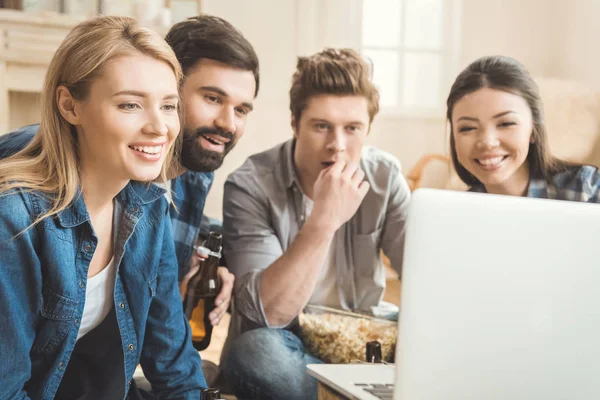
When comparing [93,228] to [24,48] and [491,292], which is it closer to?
[491,292]

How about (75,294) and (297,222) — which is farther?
(297,222)

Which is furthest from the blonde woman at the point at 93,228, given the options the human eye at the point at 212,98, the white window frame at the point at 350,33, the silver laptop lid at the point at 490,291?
the white window frame at the point at 350,33

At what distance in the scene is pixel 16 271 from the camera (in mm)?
1081

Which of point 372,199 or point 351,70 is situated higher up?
point 351,70

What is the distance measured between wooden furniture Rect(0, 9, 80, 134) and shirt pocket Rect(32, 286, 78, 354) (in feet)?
7.28

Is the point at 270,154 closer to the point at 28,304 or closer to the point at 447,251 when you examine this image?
the point at 28,304

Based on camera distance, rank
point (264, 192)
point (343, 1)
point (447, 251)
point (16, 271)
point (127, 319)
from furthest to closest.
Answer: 1. point (343, 1)
2. point (264, 192)
3. point (127, 319)
4. point (16, 271)
5. point (447, 251)

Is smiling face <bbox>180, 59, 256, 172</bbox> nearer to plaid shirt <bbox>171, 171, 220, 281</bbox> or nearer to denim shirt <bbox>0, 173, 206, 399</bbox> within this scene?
plaid shirt <bbox>171, 171, 220, 281</bbox>

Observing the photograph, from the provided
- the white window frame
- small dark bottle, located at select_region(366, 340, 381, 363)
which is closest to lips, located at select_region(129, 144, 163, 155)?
small dark bottle, located at select_region(366, 340, 381, 363)

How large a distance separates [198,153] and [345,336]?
474 millimetres

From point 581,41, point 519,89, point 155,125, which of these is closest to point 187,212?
point 155,125

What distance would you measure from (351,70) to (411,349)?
3.33 ft

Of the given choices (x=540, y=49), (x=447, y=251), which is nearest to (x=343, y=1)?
(x=540, y=49)

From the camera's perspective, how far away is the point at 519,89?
1.68 meters
